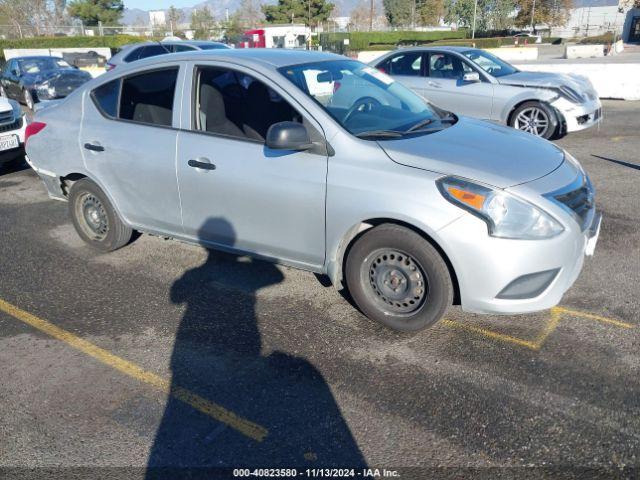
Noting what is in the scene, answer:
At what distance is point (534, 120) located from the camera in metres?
9.27

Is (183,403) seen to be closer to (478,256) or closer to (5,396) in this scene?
(5,396)

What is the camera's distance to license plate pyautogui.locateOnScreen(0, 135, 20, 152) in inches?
312

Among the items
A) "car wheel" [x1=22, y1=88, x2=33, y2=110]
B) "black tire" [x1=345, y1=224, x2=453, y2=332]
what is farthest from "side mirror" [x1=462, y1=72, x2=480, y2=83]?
"car wheel" [x1=22, y1=88, x2=33, y2=110]

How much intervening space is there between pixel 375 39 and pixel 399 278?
53.9 meters

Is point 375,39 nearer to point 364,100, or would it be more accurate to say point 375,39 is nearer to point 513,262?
point 364,100

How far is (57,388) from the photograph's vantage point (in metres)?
3.27

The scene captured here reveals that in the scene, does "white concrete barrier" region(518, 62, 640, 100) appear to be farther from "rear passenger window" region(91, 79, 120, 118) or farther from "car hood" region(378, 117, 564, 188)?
"rear passenger window" region(91, 79, 120, 118)

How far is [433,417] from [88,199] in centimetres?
383

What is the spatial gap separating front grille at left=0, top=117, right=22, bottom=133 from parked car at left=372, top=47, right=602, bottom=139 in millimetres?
6442

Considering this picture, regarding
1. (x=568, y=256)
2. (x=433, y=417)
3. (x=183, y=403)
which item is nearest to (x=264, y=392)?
(x=183, y=403)

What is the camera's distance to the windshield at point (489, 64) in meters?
9.60

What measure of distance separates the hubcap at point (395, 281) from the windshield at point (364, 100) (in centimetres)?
85

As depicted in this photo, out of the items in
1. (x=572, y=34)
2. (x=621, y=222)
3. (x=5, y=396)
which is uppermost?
(x=572, y=34)

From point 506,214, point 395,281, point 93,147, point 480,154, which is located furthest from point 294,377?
point 93,147
